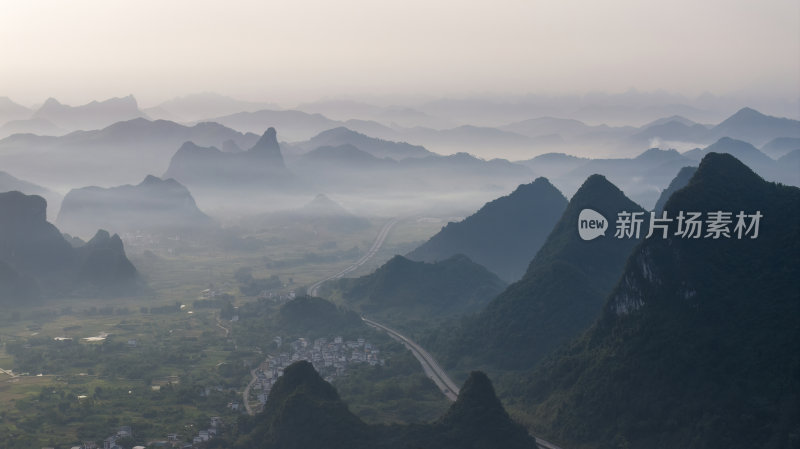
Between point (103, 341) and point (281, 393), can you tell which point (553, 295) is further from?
point (103, 341)

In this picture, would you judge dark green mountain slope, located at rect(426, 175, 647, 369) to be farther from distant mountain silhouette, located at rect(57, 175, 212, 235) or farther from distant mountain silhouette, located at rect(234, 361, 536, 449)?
distant mountain silhouette, located at rect(57, 175, 212, 235)

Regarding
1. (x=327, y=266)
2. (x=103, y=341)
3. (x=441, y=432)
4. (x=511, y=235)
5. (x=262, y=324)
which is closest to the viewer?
(x=441, y=432)

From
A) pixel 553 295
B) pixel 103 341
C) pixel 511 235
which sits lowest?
pixel 103 341

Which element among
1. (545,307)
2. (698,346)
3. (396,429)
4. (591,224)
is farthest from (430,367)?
(698,346)

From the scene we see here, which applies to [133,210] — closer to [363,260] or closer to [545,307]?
[363,260]

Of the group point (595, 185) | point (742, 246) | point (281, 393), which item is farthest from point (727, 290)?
point (595, 185)
